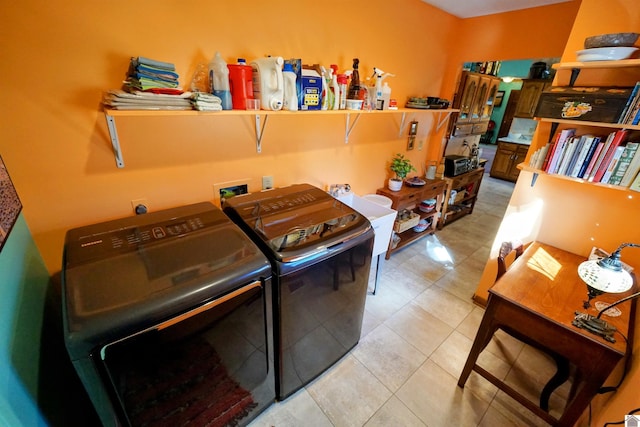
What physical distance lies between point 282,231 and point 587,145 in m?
1.80

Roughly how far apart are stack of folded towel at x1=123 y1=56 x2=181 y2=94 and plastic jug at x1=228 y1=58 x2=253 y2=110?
27 centimetres

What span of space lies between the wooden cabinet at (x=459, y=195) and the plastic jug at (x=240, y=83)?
2649mm

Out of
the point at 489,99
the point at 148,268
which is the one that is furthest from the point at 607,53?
the point at 489,99

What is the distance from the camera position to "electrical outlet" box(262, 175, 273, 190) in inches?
75.1

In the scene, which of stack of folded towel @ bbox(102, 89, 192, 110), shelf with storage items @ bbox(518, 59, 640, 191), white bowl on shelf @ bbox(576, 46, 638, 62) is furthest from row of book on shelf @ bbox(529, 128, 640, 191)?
stack of folded towel @ bbox(102, 89, 192, 110)

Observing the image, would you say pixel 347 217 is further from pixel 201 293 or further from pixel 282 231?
pixel 201 293

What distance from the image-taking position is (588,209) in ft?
5.69

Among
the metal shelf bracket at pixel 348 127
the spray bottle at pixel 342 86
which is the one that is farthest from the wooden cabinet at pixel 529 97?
the spray bottle at pixel 342 86

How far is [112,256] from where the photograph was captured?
3.37 ft

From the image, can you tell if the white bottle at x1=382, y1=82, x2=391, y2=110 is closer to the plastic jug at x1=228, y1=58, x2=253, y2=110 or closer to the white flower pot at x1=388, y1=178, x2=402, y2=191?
the white flower pot at x1=388, y1=178, x2=402, y2=191

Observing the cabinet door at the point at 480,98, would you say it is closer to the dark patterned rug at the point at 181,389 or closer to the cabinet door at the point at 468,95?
the cabinet door at the point at 468,95

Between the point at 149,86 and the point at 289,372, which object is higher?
the point at 149,86

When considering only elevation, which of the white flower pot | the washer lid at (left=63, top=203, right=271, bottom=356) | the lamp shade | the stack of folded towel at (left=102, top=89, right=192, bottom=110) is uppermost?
the stack of folded towel at (left=102, top=89, right=192, bottom=110)

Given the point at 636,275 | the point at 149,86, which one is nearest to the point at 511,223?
the point at 636,275
